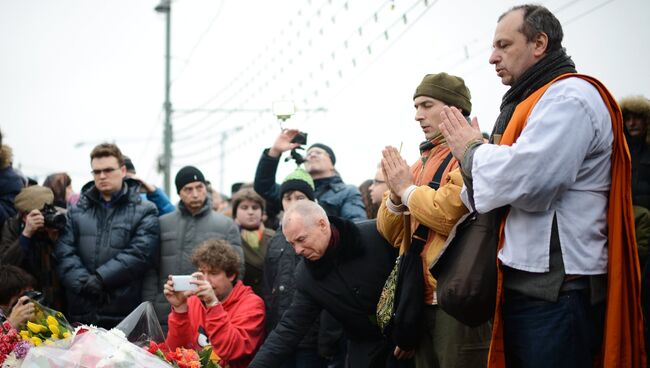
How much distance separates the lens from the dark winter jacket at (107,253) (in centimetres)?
618

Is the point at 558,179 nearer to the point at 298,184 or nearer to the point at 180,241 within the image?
the point at 298,184

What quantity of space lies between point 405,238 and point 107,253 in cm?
312

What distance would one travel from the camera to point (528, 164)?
9.18 feet

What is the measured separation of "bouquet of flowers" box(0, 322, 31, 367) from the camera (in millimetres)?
3533

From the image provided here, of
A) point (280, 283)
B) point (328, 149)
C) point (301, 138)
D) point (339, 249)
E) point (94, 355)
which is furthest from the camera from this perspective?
point (328, 149)

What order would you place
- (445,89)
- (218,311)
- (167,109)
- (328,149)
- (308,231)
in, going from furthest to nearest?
(167,109) → (328,149) → (218,311) → (308,231) → (445,89)

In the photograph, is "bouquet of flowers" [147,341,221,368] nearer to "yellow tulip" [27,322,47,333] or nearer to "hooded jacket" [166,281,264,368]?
"yellow tulip" [27,322,47,333]

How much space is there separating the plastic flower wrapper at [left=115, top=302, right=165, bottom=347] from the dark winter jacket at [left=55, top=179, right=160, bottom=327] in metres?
2.17

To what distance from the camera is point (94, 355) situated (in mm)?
3234

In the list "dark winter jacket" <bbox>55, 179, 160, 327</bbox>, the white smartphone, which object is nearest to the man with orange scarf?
the white smartphone

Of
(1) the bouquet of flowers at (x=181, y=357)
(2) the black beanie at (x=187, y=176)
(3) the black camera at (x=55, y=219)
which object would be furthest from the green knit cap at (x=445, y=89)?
(3) the black camera at (x=55, y=219)

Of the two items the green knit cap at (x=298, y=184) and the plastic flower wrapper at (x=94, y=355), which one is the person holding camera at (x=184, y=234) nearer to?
the green knit cap at (x=298, y=184)

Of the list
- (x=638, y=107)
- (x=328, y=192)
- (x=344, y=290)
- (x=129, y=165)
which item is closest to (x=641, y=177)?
(x=638, y=107)

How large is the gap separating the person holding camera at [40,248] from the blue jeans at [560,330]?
181 inches
